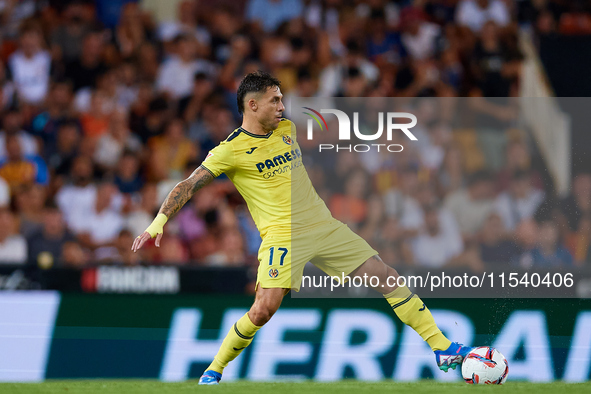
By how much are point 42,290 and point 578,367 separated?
535 centimetres

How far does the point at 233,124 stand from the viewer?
10.6m

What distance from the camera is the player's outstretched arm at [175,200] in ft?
19.1

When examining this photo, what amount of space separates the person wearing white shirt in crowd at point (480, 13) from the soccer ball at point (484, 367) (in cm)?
701

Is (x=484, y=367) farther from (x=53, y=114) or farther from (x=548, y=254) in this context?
(x=53, y=114)

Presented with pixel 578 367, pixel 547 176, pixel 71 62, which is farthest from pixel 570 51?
pixel 71 62

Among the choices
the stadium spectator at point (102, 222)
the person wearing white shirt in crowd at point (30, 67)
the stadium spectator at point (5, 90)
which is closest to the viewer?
the stadium spectator at point (102, 222)

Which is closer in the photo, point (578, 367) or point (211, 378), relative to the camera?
point (211, 378)

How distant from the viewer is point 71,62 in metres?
11.5

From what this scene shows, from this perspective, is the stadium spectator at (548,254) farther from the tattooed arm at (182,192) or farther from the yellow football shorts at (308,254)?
the tattooed arm at (182,192)

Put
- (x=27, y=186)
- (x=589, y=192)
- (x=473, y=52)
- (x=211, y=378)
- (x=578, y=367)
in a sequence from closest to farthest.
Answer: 1. (x=211, y=378)
2. (x=578, y=367)
3. (x=589, y=192)
4. (x=27, y=186)
5. (x=473, y=52)

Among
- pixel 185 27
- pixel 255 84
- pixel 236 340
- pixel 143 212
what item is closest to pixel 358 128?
pixel 143 212

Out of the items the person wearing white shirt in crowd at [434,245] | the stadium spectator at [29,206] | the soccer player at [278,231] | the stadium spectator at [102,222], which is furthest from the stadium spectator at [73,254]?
the person wearing white shirt in crowd at [434,245]

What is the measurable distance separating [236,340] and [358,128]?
3500mm

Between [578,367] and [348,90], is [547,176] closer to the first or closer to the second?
[578,367]
